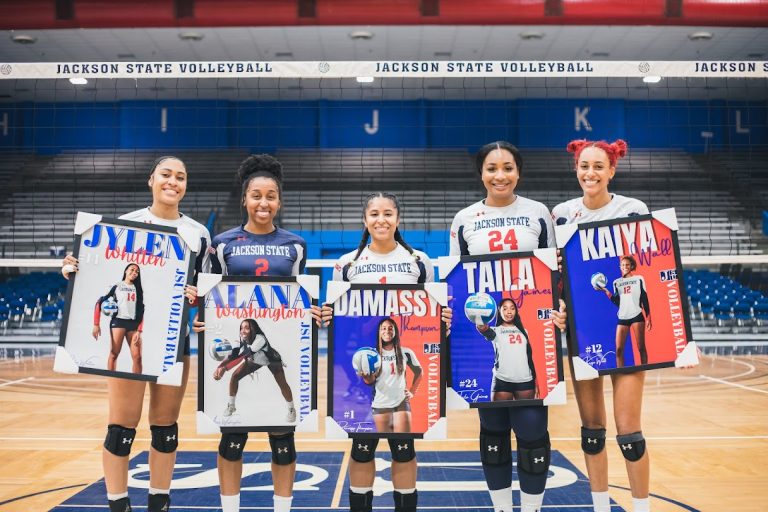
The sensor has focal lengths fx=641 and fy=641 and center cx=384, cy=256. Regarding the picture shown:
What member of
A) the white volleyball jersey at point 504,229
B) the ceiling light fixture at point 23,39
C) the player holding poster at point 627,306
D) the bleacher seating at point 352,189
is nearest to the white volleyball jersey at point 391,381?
the white volleyball jersey at point 504,229

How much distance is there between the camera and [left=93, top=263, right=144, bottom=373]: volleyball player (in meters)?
2.83

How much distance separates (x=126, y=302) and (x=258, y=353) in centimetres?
64

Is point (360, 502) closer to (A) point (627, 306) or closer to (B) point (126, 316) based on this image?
(B) point (126, 316)

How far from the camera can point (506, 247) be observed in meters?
Answer: 2.90

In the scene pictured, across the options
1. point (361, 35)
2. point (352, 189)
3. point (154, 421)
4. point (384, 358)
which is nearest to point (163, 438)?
point (154, 421)

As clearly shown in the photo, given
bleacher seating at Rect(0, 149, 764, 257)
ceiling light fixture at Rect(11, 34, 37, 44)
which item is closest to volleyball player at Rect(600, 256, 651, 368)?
bleacher seating at Rect(0, 149, 764, 257)

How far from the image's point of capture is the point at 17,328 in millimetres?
13266

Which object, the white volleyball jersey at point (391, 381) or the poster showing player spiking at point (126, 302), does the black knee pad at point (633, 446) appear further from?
the poster showing player spiking at point (126, 302)

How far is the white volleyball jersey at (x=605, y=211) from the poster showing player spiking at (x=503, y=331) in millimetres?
325

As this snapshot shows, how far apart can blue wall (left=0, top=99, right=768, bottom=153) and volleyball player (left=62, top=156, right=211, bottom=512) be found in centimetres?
1393

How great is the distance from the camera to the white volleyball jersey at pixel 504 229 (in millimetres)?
2906

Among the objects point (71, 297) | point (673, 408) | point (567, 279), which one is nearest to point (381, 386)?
point (567, 279)

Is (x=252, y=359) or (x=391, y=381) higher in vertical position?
(x=252, y=359)
